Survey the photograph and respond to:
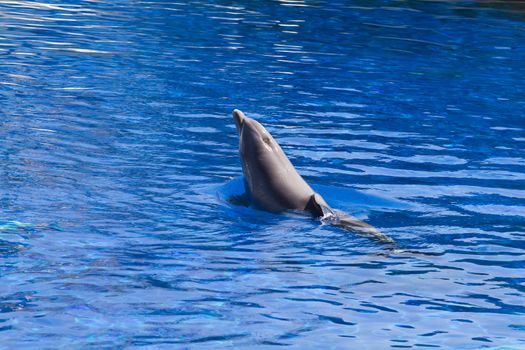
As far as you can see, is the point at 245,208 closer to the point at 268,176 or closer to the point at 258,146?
the point at 268,176

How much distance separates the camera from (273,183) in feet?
23.6

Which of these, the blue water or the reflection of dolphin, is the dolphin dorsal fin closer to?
the reflection of dolphin

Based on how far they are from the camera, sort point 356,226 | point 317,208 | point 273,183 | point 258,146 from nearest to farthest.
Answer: point 356,226
point 317,208
point 273,183
point 258,146

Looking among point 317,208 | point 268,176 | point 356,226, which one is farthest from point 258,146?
point 356,226

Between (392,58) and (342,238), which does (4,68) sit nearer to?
(392,58)

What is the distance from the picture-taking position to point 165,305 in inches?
205

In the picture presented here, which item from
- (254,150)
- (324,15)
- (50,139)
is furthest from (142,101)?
(324,15)

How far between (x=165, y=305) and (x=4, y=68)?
8631 millimetres

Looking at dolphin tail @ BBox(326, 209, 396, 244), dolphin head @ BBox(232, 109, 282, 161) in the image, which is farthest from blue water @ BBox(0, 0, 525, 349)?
dolphin head @ BBox(232, 109, 282, 161)

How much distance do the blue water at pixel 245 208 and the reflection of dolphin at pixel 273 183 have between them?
0.14 meters

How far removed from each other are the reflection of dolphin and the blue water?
142 mm

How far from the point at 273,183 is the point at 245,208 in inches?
10.7

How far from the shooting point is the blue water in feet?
16.7

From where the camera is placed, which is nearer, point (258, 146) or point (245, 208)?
point (245, 208)
